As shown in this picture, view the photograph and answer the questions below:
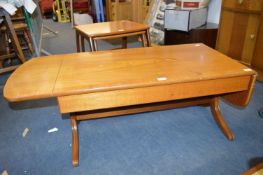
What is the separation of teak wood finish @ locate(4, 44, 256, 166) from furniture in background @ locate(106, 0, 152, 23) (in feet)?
11.0

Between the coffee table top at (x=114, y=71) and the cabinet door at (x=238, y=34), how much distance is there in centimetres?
103

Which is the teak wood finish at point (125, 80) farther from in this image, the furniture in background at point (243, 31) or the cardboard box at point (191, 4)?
the cardboard box at point (191, 4)

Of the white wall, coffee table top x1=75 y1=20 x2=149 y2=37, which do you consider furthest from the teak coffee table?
the white wall

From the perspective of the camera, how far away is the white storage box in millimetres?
3020

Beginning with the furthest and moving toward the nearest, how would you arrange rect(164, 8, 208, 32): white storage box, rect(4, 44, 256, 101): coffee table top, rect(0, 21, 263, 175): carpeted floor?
1. rect(164, 8, 208, 32): white storage box
2. rect(0, 21, 263, 175): carpeted floor
3. rect(4, 44, 256, 101): coffee table top

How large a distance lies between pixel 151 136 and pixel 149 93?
0.56m

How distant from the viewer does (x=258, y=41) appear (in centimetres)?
233

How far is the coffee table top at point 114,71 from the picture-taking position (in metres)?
1.21

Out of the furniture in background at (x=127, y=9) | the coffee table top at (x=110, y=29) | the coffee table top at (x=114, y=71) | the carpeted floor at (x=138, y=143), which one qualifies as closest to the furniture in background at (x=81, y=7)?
the furniture in background at (x=127, y=9)

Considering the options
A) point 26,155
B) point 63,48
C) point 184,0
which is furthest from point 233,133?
point 63,48

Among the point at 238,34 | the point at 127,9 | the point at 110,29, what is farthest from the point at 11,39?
the point at 127,9

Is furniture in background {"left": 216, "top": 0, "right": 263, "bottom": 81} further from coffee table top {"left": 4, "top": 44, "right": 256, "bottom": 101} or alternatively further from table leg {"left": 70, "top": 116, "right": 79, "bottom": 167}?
table leg {"left": 70, "top": 116, "right": 79, "bottom": 167}

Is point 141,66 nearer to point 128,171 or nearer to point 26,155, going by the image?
point 128,171

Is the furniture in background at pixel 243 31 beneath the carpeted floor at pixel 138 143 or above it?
above
